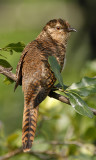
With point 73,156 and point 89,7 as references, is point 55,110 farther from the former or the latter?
point 89,7

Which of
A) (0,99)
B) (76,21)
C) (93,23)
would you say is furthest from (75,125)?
(76,21)

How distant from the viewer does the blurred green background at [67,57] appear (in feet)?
12.7

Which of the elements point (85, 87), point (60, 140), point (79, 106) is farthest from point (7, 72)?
point (60, 140)

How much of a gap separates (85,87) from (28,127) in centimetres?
55

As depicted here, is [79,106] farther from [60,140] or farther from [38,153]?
[60,140]

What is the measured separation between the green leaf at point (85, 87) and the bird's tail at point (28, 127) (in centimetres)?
46

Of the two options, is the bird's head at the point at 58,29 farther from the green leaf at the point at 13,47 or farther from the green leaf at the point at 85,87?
the green leaf at the point at 85,87

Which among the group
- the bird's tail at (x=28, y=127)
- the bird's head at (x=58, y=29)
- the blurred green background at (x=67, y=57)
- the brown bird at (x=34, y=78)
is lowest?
the blurred green background at (x=67, y=57)

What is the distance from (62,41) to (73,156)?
4.04 feet

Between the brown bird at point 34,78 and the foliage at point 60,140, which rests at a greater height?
the brown bird at point 34,78

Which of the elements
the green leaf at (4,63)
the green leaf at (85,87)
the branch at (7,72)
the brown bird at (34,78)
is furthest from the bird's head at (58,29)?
the green leaf at (85,87)

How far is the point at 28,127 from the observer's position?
288cm

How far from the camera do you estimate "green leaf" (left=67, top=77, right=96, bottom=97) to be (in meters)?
2.66

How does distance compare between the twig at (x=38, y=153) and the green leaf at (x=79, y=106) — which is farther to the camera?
Answer: the twig at (x=38, y=153)
